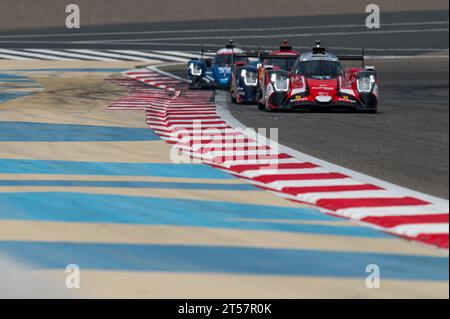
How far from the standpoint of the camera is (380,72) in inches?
1213

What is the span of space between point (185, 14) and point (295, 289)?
149 ft

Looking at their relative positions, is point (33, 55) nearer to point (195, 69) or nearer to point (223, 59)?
point (195, 69)

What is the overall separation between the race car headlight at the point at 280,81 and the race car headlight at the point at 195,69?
283 inches

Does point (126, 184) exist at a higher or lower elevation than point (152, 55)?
higher

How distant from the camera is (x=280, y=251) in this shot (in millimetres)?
7965

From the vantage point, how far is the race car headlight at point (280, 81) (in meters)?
19.5

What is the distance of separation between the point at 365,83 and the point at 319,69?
1.00 meters

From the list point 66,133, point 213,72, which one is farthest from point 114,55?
point 66,133

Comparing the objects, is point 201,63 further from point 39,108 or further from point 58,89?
point 39,108

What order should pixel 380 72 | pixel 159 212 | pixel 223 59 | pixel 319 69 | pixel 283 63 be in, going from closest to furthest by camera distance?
pixel 159 212, pixel 319 69, pixel 283 63, pixel 223 59, pixel 380 72

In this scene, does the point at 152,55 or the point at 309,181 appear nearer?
the point at 309,181

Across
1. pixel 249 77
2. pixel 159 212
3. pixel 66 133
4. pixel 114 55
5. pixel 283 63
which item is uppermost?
pixel 283 63

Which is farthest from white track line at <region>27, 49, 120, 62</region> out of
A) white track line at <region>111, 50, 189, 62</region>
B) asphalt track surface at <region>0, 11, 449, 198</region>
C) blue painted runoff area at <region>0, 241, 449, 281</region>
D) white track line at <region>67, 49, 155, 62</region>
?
blue painted runoff area at <region>0, 241, 449, 281</region>

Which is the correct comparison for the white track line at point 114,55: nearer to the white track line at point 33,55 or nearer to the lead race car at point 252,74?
the white track line at point 33,55
